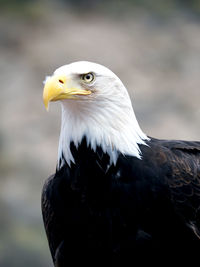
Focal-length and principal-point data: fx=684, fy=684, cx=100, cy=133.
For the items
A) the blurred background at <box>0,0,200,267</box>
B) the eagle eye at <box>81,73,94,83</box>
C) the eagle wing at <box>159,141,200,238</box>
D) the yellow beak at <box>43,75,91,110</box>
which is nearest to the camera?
the yellow beak at <box>43,75,91,110</box>

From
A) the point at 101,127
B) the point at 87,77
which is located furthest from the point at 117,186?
the point at 87,77

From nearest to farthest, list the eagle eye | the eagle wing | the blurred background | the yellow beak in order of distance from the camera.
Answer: the yellow beak → the eagle eye → the eagle wing → the blurred background

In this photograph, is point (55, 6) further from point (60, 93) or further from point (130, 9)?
point (60, 93)

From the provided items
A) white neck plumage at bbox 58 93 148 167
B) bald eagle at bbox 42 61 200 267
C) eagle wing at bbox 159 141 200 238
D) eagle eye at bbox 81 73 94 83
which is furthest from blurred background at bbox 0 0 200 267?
eagle eye at bbox 81 73 94 83

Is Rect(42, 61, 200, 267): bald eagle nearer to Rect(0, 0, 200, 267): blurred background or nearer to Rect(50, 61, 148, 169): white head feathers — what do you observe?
Rect(50, 61, 148, 169): white head feathers

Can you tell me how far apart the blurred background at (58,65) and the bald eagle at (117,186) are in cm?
434

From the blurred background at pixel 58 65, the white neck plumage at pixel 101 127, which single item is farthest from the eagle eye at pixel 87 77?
the blurred background at pixel 58 65

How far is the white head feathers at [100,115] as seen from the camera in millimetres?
4109

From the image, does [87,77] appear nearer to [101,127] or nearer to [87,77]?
[87,77]

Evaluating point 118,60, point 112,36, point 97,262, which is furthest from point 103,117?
point 112,36

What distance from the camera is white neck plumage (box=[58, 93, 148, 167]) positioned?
4.17 metres

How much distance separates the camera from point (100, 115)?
4.18m

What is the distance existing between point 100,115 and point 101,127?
0.08 metres

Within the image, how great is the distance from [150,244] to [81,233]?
1.51ft
